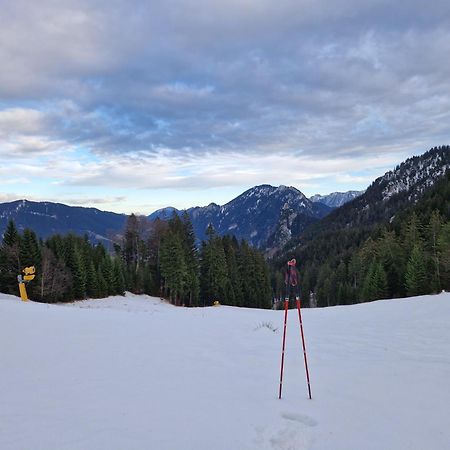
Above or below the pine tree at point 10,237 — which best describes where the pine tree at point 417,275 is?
below

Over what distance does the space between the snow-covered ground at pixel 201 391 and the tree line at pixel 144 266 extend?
100 ft

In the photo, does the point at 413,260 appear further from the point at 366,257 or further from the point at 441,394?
the point at 441,394

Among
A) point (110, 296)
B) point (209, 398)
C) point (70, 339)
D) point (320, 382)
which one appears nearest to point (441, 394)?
point (320, 382)

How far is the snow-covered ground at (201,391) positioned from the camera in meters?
5.18

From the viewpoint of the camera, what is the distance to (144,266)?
2408 inches

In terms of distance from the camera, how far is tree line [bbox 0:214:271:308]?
4000 cm

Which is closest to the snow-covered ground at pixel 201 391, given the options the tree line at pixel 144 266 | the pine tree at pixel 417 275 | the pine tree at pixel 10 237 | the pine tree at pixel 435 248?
the tree line at pixel 144 266

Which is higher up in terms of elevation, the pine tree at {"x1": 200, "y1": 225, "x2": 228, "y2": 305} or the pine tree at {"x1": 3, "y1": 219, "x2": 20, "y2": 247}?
the pine tree at {"x1": 3, "y1": 219, "x2": 20, "y2": 247}

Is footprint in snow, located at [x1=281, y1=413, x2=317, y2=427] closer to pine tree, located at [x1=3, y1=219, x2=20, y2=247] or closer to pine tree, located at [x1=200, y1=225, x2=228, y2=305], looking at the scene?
pine tree, located at [x1=3, y1=219, x2=20, y2=247]

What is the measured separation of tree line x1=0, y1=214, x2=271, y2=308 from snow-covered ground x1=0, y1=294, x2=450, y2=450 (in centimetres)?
3056

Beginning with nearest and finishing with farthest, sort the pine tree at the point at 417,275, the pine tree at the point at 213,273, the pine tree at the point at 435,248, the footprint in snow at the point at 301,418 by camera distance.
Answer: the footprint in snow at the point at 301,418, the pine tree at the point at 435,248, the pine tree at the point at 417,275, the pine tree at the point at 213,273

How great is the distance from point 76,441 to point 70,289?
134 feet

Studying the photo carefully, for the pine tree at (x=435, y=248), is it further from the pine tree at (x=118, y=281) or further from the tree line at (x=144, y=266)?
the pine tree at (x=118, y=281)

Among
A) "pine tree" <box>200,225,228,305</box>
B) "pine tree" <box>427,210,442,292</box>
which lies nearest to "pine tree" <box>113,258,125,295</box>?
"pine tree" <box>200,225,228,305</box>
